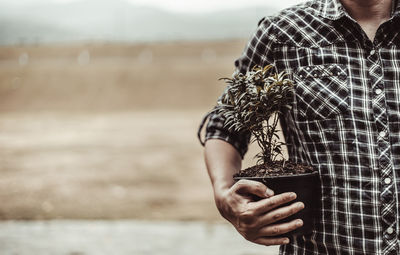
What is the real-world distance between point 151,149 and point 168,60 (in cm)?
2096

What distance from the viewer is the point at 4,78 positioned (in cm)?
2653

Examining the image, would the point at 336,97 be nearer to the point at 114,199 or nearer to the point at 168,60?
the point at 114,199

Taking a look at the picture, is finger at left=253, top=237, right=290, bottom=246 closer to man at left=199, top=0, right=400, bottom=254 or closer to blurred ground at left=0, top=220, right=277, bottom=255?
man at left=199, top=0, right=400, bottom=254

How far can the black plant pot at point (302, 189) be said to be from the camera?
4.11ft

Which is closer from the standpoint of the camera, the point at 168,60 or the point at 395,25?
the point at 395,25

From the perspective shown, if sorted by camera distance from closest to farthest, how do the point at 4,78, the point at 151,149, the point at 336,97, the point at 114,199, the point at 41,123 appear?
1. the point at 336,97
2. the point at 114,199
3. the point at 151,149
4. the point at 41,123
5. the point at 4,78

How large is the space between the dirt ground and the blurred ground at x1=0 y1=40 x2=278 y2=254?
0.07 ft

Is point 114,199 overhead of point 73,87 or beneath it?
beneath

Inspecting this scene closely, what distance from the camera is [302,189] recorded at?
4.17 ft

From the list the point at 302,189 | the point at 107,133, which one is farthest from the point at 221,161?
the point at 107,133

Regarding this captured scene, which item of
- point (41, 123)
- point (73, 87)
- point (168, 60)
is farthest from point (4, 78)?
point (41, 123)

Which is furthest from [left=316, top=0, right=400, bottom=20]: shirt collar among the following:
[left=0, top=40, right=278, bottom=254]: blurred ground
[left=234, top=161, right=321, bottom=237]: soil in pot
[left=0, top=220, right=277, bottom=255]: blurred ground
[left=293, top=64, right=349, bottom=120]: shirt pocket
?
[left=0, top=40, right=278, bottom=254]: blurred ground

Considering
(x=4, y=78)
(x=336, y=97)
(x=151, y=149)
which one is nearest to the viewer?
(x=336, y=97)

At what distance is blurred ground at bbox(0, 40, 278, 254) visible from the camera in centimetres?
691
